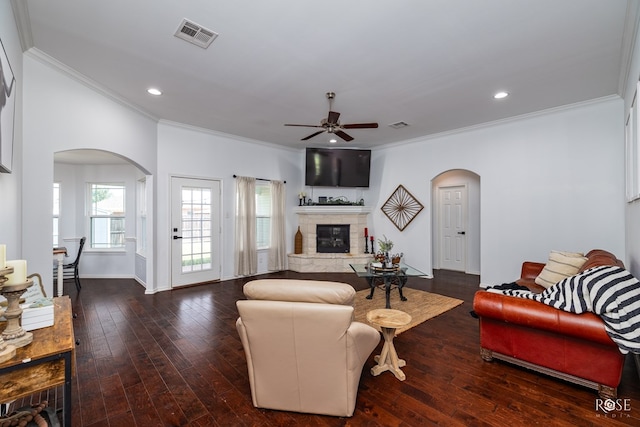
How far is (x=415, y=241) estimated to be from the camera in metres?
6.25

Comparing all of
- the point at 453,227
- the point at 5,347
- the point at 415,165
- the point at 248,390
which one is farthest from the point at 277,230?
the point at 5,347

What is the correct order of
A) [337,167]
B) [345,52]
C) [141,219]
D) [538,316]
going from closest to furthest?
[538,316] < [345,52] < [141,219] < [337,167]

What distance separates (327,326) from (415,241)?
4885mm

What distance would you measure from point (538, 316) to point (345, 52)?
2.83 metres

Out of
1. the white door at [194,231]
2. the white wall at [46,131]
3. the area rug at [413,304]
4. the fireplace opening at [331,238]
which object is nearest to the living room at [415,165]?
the white wall at [46,131]

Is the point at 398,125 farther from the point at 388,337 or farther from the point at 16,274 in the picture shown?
the point at 16,274

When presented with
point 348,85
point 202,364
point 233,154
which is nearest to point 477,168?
point 348,85

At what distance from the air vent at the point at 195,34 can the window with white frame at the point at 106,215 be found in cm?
491

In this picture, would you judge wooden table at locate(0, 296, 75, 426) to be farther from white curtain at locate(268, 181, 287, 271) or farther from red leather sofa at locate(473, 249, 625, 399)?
white curtain at locate(268, 181, 287, 271)

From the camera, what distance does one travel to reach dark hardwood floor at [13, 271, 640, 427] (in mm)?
1947

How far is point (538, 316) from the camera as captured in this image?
225cm

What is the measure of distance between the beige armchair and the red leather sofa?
126 cm

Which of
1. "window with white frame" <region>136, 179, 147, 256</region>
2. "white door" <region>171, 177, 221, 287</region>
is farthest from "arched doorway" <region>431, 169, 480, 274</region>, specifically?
"window with white frame" <region>136, 179, 147, 256</region>

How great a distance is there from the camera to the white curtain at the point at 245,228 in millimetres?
6004
